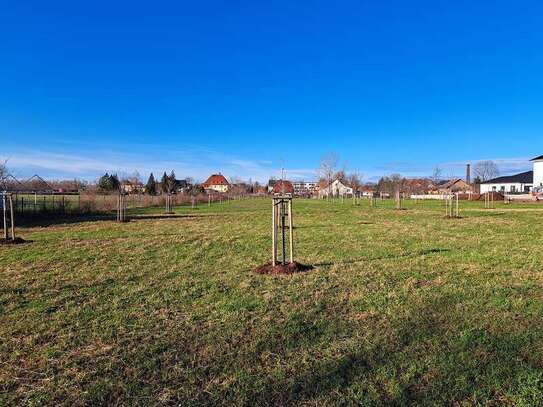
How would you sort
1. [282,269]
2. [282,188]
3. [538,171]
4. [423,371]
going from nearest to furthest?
1. [423,371]
2. [282,269]
3. [282,188]
4. [538,171]

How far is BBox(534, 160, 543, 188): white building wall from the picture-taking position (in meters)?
61.9

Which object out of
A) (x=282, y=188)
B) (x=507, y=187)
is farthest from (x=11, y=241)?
(x=507, y=187)

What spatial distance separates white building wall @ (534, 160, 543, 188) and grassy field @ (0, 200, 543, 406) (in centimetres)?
6587

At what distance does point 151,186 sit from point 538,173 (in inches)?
2853

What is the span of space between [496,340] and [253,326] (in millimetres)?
2546

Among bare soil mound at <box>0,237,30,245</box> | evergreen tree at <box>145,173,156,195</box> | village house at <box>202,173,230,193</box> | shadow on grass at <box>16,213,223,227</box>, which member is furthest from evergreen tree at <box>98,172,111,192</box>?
village house at <box>202,173,230,193</box>

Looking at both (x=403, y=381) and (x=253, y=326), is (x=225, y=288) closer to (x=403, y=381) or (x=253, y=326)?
(x=253, y=326)

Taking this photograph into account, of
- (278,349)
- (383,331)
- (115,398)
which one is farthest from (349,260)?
(115,398)

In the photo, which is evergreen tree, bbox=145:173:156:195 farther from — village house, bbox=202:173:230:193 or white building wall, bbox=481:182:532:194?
white building wall, bbox=481:182:532:194

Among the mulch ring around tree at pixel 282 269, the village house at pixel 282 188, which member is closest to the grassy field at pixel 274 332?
the mulch ring around tree at pixel 282 269

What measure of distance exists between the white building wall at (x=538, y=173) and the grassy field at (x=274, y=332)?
6587 centimetres

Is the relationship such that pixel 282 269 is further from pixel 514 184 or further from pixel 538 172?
pixel 514 184

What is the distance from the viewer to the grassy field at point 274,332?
306 cm

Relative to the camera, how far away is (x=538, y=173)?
62.5 metres
